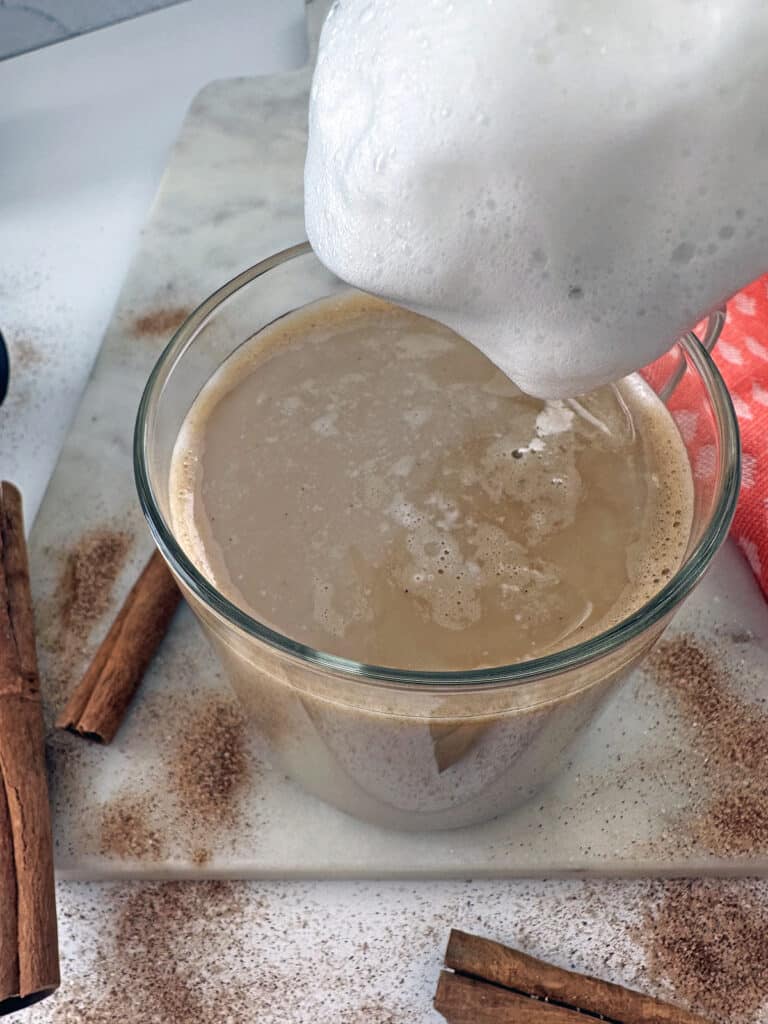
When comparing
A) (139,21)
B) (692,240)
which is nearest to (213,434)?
(692,240)

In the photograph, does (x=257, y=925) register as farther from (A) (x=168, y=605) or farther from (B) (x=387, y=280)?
(B) (x=387, y=280)

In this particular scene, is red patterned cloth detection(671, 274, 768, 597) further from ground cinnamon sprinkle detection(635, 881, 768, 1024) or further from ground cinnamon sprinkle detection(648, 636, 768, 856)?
ground cinnamon sprinkle detection(635, 881, 768, 1024)

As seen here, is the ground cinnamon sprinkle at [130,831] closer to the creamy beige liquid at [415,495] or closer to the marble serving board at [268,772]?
the marble serving board at [268,772]

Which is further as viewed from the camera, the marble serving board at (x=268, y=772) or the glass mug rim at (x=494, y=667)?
the marble serving board at (x=268, y=772)

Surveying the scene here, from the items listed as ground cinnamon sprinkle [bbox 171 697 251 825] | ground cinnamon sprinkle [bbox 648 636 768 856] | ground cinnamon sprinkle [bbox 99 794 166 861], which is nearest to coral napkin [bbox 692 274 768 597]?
ground cinnamon sprinkle [bbox 648 636 768 856]

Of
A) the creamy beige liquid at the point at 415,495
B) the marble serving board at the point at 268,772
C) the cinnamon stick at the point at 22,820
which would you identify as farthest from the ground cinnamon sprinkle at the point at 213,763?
the creamy beige liquid at the point at 415,495

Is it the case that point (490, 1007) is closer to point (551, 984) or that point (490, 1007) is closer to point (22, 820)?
point (551, 984)

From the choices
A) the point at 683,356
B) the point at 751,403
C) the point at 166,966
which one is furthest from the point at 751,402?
the point at 166,966
